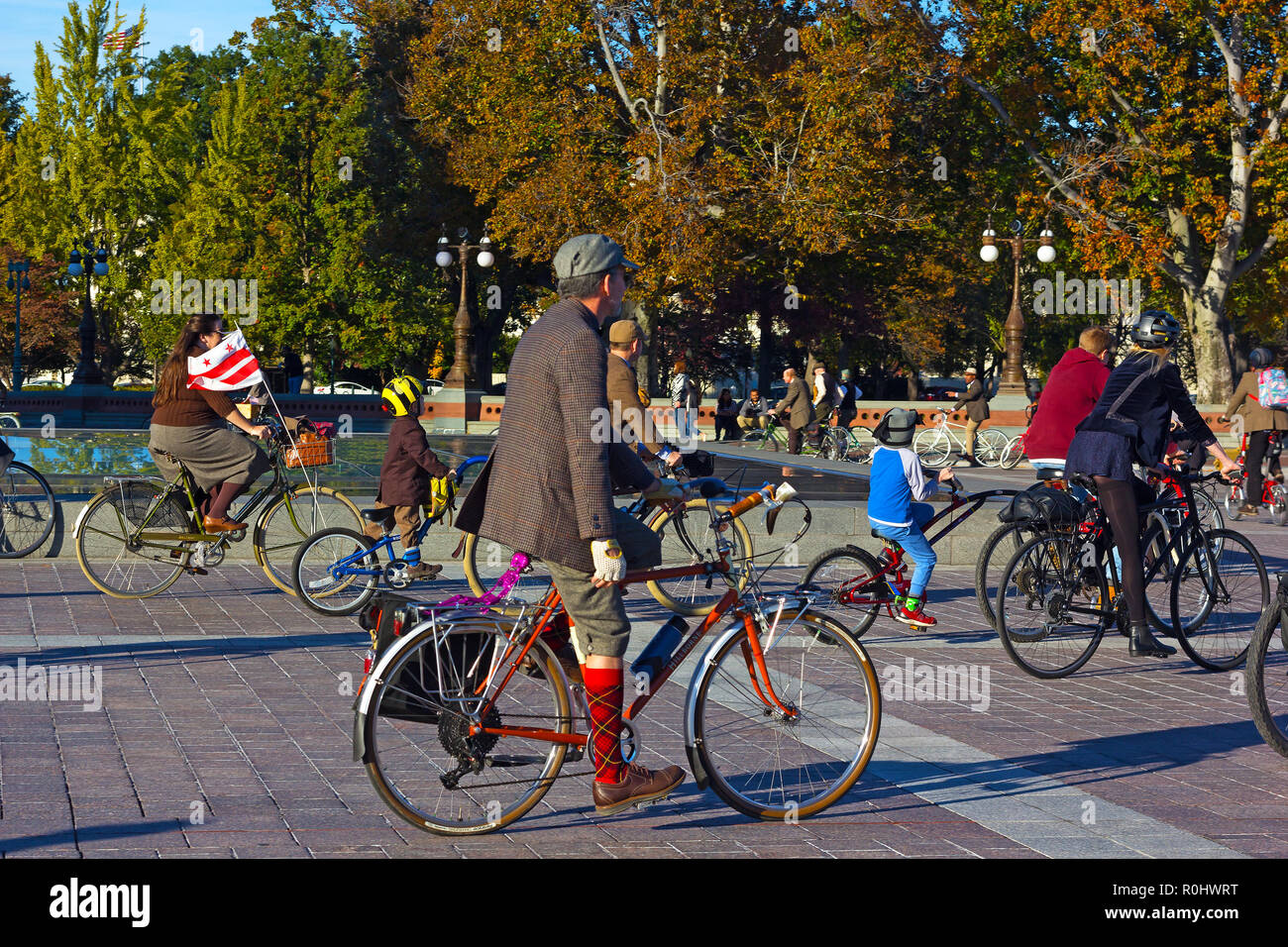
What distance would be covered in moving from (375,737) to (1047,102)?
129 ft

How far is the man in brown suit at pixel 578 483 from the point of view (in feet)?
14.9

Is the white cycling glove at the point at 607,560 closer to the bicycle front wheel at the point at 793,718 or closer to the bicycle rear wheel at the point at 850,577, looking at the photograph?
the bicycle front wheel at the point at 793,718

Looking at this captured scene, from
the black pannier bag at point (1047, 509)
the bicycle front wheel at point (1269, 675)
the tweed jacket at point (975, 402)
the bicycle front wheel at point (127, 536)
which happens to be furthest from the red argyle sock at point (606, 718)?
the tweed jacket at point (975, 402)

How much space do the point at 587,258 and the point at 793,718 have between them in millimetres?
1727

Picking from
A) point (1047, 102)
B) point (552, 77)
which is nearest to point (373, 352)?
point (552, 77)

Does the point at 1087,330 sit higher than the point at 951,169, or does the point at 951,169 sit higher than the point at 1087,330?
→ the point at 951,169

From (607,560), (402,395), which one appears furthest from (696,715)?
(402,395)

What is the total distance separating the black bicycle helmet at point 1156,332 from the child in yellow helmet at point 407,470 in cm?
435

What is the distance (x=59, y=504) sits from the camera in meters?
11.3

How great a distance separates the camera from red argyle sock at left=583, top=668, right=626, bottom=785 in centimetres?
471

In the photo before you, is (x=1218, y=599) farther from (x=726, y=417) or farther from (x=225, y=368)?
(x=726, y=417)

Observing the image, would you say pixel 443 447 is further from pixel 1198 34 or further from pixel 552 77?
pixel 1198 34

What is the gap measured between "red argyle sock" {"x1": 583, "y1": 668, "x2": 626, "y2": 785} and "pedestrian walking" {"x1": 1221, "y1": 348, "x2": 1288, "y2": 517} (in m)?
14.2

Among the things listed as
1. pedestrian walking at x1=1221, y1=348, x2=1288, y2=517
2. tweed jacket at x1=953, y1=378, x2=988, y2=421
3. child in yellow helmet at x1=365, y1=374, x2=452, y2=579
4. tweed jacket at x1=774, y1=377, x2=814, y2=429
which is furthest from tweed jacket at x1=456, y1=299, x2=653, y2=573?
tweed jacket at x1=953, y1=378, x2=988, y2=421
